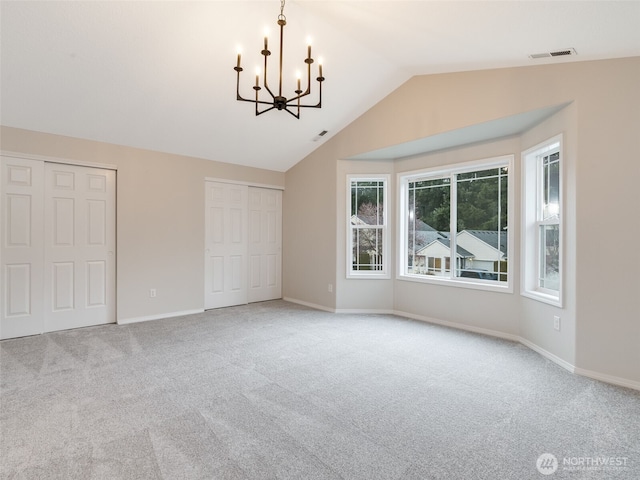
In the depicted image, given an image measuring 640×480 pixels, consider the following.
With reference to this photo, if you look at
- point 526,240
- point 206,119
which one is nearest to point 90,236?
point 206,119

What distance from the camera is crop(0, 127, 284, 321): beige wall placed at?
435 centimetres

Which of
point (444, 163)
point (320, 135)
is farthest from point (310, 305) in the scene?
point (444, 163)

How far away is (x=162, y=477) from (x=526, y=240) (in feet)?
12.8

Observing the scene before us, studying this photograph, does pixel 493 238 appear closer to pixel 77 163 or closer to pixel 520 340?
pixel 520 340

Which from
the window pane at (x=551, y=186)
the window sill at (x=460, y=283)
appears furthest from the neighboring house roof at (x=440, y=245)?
the window pane at (x=551, y=186)

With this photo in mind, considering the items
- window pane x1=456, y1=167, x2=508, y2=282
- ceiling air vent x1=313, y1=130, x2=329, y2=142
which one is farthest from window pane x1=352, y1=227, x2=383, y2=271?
ceiling air vent x1=313, y1=130, x2=329, y2=142

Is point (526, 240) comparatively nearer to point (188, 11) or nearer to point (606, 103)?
point (606, 103)

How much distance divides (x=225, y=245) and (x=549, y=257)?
4475 millimetres

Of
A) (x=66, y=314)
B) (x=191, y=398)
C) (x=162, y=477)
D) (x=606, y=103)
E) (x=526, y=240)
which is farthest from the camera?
(x=66, y=314)

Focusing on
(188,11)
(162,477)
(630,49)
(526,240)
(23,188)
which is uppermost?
(188,11)

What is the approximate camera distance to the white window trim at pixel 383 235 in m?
5.01

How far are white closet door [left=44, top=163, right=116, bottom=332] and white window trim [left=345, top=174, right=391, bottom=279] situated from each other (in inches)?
129

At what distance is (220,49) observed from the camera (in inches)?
129

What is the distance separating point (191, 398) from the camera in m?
2.43
